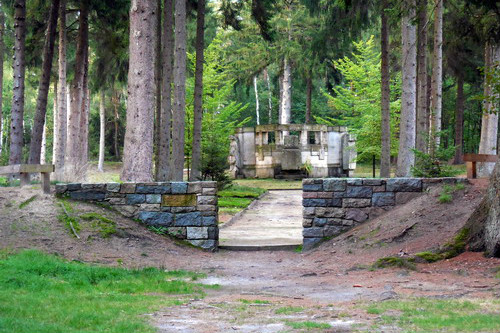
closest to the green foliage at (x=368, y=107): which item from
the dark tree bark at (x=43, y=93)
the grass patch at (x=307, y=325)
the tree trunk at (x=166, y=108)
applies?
the tree trunk at (x=166, y=108)

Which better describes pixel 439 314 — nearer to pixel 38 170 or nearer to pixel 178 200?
pixel 178 200

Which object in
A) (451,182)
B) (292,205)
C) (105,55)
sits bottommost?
(292,205)

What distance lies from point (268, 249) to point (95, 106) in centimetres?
5286

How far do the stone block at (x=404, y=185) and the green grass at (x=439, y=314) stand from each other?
6.42 meters

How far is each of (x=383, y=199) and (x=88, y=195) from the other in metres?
5.77

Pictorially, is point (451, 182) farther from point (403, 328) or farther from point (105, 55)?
point (105, 55)

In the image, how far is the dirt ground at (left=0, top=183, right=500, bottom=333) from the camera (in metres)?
7.05

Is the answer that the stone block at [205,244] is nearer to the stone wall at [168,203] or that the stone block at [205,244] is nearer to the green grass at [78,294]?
the stone wall at [168,203]

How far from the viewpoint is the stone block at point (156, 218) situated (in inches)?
545

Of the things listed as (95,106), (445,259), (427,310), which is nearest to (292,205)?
(445,259)

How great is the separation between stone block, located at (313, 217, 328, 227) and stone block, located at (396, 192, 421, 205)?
1.46 meters

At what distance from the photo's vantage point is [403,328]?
6.06 m

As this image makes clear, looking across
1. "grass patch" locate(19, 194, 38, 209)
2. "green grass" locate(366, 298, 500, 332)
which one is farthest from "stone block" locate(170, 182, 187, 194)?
"green grass" locate(366, 298, 500, 332)

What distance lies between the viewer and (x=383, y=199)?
13.8 meters
